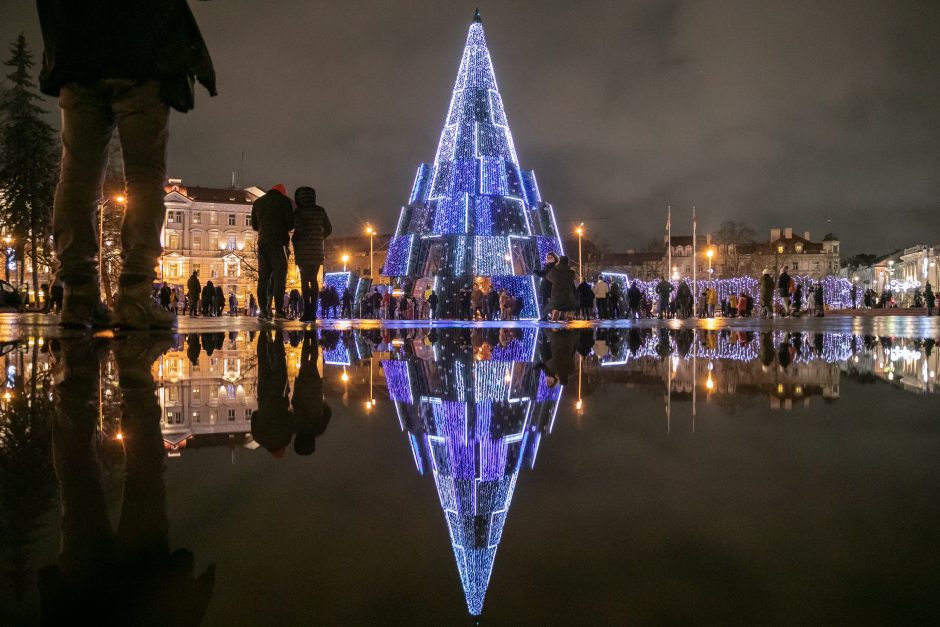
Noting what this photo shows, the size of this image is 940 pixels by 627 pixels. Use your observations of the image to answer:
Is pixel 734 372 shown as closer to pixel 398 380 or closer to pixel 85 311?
pixel 398 380

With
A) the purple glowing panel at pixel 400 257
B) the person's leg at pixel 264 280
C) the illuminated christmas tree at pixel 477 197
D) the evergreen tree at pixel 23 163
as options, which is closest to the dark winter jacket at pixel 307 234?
the person's leg at pixel 264 280

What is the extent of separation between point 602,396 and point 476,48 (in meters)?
27.6

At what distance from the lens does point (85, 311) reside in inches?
207

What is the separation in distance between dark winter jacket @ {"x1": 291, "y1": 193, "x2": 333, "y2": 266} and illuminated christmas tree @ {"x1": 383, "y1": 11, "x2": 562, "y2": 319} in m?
16.8

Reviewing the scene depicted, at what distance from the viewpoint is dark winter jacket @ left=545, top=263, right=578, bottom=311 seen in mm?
13992

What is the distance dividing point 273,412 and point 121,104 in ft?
11.6

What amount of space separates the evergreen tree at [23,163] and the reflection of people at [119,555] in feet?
121

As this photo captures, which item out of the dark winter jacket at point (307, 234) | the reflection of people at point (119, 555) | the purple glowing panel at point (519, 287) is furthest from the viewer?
the purple glowing panel at point (519, 287)

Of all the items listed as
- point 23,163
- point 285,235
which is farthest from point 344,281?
point 285,235

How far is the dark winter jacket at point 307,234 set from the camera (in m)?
9.66

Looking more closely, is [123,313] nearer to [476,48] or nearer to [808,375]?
[808,375]

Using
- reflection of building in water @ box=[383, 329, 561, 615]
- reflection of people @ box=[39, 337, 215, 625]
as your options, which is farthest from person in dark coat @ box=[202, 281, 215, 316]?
reflection of people @ box=[39, 337, 215, 625]

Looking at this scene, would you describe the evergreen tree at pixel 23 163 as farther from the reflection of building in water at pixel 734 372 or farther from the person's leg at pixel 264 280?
the reflection of building in water at pixel 734 372

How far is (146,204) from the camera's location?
478 cm
